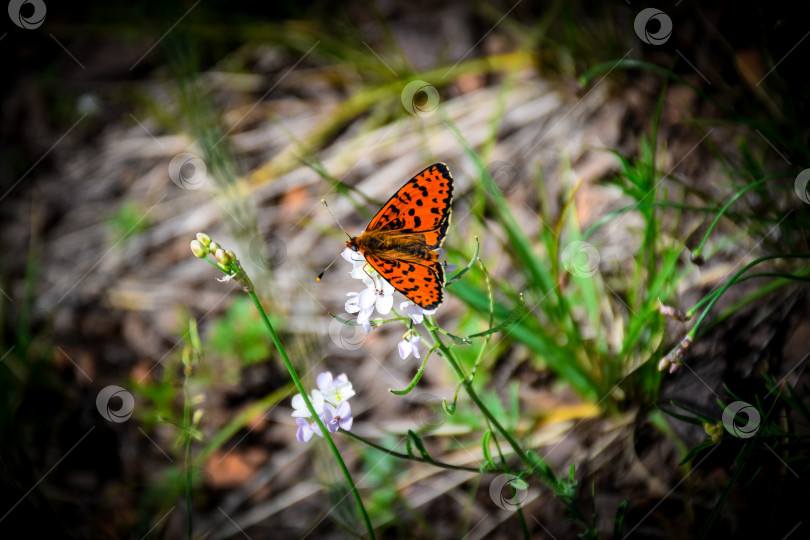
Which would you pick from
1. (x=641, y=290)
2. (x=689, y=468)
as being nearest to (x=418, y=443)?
(x=689, y=468)

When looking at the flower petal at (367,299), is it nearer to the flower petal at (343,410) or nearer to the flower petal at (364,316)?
the flower petal at (364,316)

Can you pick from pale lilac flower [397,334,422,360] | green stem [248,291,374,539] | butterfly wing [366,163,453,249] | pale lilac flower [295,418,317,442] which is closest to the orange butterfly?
butterfly wing [366,163,453,249]

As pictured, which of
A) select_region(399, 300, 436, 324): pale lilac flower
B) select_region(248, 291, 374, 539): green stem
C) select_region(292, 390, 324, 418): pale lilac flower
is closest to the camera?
select_region(248, 291, 374, 539): green stem

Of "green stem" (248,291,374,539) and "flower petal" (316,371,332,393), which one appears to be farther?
"flower petal" (316,371,332,393)

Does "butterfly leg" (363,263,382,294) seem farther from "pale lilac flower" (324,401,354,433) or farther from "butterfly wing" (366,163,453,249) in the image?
"pale lilac flower" (324,401,354,433)

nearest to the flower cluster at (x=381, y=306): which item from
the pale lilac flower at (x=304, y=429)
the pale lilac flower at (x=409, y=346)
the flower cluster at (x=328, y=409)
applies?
the pale lilac flower at (x=409, y=346)

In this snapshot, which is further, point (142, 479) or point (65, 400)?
point (65, 400)

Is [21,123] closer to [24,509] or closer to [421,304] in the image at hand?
[24,509]
